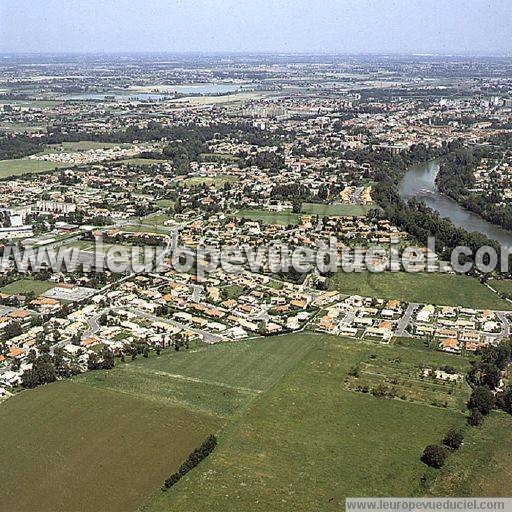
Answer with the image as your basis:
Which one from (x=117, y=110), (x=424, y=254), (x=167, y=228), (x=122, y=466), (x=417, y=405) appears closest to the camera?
(x=122, y=466)

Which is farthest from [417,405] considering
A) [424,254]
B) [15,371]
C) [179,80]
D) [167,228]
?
[179,80]

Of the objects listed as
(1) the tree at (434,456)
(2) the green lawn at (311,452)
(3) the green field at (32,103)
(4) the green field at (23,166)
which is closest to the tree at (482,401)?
(2) the green lawn at (311,452)

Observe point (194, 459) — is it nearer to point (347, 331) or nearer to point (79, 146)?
point (347, 331)

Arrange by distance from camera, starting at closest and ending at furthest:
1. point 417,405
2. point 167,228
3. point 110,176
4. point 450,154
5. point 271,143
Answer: point 417,405
point 167,228
point 110,176
point 450,154
point 271,143

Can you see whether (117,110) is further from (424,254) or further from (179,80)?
(424,254)

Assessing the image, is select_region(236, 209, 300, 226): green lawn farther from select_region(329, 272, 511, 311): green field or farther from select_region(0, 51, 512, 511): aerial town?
select_region(329, 272, 511, 311): green field
